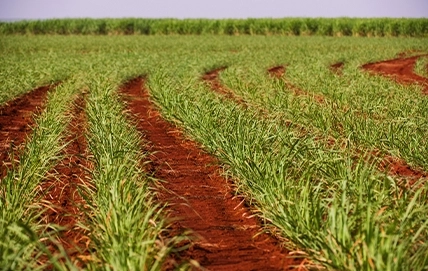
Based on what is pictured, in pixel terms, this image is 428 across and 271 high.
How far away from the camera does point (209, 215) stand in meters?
5.08

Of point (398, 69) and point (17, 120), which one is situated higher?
point (17, 120)

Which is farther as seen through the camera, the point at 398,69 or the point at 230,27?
the point at 230,27

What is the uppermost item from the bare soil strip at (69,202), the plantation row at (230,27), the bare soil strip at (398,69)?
the bare soil strip at (69,202)

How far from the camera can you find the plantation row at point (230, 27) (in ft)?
146

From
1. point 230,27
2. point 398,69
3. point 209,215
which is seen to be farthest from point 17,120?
point 230,27

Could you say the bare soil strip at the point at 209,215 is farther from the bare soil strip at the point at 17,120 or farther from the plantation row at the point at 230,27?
the plantation row at the point at 230,27

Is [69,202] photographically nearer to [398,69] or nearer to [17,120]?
[17,120]

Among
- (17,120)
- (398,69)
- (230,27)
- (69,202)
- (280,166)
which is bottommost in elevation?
(230,27)

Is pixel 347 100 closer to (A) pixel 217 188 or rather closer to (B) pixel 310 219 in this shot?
(A) pixel 217 188

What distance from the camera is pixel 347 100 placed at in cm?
1002

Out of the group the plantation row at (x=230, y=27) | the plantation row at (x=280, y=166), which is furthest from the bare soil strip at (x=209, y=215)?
the plantation row at (x=230, y=27)

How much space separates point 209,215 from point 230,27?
45.2 metres

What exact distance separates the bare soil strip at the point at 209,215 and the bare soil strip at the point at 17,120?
5.69 feet

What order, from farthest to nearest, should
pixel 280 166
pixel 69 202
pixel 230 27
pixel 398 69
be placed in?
pixel 230 27, pixel 398 69, pixel 69 202, pixel 280 166
